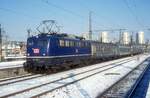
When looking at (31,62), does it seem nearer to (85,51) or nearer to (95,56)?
(85,51)

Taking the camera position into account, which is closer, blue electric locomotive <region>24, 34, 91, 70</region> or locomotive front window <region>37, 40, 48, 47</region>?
blue electric locomotive <region>24, 34, 91, 70</region>

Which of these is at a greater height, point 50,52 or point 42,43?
point 42,43

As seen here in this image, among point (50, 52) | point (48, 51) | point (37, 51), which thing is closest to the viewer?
point (48, 51)

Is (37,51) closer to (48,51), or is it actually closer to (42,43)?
(42,43)

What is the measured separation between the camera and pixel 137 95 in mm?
12688

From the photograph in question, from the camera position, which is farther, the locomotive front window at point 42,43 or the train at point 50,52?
the locomotive front window at point 42,43

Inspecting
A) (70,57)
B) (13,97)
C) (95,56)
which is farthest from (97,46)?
(13,97)

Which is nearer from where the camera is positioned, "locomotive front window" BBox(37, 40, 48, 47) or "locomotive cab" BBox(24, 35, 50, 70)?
"locomotive cab" BBox(24, 35, 50, 70)

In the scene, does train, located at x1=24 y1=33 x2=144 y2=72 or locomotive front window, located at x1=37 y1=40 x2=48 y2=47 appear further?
locomotive front window, located at x1=37 y1=40 x2=48 y2=47

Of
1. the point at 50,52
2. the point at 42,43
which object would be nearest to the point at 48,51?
the point at 50,52

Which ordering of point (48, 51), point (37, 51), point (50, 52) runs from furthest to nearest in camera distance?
1. point (37, 51)
2. point (50, 52)
3. point (48, 51)

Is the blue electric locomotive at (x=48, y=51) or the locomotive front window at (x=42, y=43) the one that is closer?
the blue electric locomotive at (x=48, y=51)

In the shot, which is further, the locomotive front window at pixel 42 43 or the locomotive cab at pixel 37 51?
the locomotive front window at pixel 42 43

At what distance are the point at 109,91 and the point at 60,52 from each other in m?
10.1
